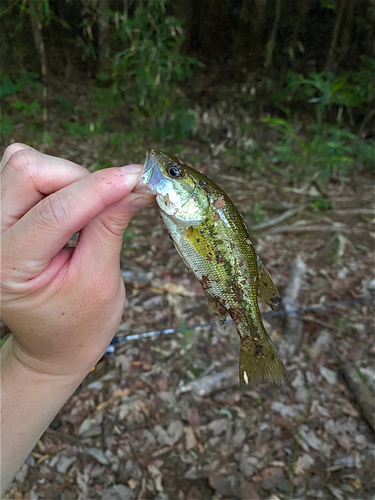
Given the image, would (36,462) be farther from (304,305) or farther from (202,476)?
A: (304,305)

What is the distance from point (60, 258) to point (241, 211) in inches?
132

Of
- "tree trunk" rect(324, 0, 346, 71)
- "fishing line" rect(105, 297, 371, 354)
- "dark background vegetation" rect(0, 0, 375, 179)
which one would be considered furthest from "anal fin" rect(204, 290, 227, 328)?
"tree trunk" rect(324, 0, 346, 71)

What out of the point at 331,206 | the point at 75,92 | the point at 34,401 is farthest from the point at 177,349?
the point at 75,92

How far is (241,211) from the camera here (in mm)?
4430

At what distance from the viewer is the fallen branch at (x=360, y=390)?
2.36m

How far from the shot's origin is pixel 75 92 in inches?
240

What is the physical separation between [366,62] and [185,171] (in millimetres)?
6494

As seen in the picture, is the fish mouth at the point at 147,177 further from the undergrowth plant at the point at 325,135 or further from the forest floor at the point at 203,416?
the undergrowth plant at the point at 325,135

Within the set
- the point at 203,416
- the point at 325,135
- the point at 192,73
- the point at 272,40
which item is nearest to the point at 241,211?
the point at 325,135

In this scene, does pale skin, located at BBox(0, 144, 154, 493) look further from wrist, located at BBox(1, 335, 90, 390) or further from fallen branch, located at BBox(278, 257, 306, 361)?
fallen branch, located at BBox(278, 257, 306, 361)

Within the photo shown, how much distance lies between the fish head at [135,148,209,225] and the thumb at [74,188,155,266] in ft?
0.22

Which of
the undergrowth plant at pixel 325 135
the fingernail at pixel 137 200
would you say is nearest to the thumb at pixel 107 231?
the fingernail at pixel 137 200

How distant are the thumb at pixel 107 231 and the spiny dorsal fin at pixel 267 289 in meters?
0.59

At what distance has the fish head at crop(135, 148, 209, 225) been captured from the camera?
4.56ft
